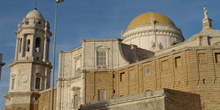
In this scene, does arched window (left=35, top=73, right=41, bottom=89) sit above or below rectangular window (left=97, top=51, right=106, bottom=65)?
below

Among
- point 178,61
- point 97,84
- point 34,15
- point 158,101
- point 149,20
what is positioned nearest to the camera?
point 158,101

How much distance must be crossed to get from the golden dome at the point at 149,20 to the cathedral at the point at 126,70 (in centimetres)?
17

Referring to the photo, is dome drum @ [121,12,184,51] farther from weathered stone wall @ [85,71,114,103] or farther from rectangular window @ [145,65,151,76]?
rectangular window @ [145,65,151,76]

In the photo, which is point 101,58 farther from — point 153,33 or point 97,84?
point 153,33

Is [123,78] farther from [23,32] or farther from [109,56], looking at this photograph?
[23,32]

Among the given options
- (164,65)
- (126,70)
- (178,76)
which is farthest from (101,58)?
(178,76)

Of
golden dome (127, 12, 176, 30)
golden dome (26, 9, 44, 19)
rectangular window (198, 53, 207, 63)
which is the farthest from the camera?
golden dome (26, 9, 44, 19)

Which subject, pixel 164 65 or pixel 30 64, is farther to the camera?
pixel 30 64

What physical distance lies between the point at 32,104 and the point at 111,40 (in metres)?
19.2

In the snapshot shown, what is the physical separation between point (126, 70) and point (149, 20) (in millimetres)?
15942

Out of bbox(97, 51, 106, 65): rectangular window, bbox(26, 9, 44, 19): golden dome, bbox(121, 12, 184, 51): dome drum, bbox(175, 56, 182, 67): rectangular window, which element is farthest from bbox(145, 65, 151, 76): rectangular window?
bbox(26, 9, 44, 19): golden dome

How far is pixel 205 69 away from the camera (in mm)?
32156

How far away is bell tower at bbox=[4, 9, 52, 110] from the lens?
5212cm

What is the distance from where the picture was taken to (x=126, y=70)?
39.4 m
